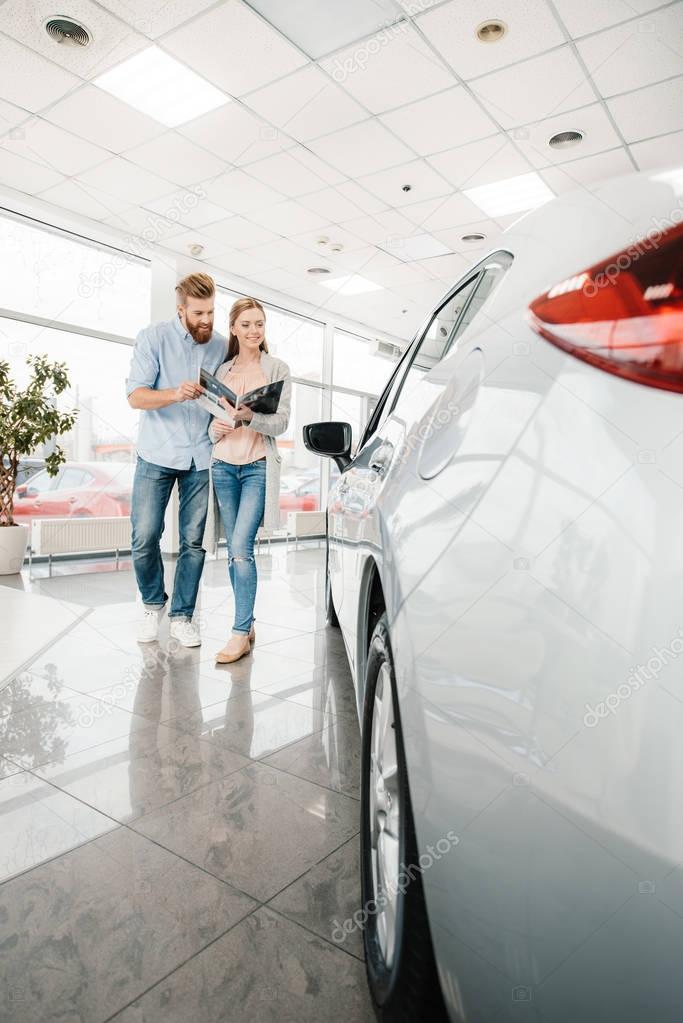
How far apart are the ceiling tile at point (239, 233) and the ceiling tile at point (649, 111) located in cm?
339

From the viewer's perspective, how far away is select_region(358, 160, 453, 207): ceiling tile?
17.3 feet

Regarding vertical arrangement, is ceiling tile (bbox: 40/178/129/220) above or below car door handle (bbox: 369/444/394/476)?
above

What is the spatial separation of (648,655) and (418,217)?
6.48 meters

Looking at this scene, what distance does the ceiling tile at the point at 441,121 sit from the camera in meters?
4.29

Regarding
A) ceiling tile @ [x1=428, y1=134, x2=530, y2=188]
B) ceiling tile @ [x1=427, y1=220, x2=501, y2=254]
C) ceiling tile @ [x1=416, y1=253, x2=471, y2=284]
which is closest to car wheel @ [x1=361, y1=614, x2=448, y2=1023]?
ceiling tile @ [x1=428, y1=134, x2=530, y2=188]

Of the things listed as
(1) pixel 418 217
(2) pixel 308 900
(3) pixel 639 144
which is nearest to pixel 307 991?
(2) pixel 308 900

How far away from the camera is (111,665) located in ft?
Result: 8.75

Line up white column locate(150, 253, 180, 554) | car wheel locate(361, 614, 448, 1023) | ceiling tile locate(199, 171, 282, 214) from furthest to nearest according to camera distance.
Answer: white column locate(150, 253, 180, 554), ceiling tile locate(199, 171, 282, 214), car wheel locate(361, 614, 448, 1023)

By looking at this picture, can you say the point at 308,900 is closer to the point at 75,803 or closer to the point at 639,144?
the point at 75,803

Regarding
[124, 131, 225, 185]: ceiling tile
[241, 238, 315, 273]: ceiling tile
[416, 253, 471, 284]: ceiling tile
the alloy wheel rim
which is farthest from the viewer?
[416, 253, 471, 284]: ceiling tile

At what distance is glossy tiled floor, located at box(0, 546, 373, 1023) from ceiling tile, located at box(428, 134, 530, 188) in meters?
4.17

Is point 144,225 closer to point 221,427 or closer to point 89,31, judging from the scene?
point 89,31

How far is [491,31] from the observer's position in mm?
3604

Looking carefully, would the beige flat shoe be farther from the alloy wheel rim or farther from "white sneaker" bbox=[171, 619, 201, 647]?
the alloy wheel rim
